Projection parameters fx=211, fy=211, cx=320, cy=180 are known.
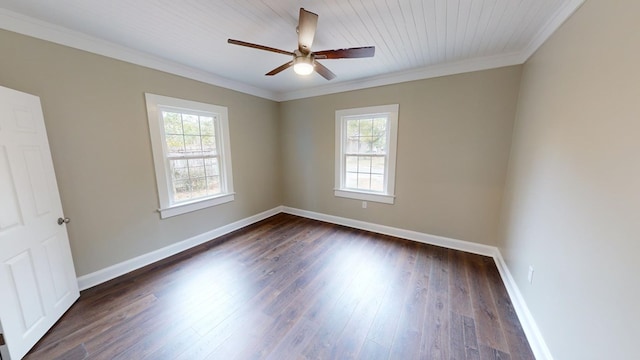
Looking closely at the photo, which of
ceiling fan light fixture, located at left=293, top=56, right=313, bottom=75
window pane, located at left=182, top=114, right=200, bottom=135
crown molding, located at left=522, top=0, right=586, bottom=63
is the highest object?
crown molding, located at left=522, top=0, right=586, bottom=63

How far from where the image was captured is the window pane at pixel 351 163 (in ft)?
12.5

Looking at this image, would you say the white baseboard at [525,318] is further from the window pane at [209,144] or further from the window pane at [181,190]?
the window pane at [209,144]

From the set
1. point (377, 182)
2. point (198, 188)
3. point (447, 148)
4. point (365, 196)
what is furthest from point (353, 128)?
point (198, 188)

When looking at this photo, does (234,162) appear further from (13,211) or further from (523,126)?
(523,126)

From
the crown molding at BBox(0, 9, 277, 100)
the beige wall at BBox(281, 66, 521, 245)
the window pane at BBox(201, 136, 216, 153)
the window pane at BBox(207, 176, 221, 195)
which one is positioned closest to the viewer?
the crown molding at BBox(0, 9, 277, 100)

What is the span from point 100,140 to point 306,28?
94.8 inches

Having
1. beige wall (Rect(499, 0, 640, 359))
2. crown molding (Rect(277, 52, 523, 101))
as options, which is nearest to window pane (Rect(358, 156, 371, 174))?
crown molding (Rect(277, 52, 523, 101))

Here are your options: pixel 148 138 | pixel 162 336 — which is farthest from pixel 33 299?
pixel 148 138

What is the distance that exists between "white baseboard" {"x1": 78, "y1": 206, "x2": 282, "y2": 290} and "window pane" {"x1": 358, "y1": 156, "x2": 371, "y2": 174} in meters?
2.30

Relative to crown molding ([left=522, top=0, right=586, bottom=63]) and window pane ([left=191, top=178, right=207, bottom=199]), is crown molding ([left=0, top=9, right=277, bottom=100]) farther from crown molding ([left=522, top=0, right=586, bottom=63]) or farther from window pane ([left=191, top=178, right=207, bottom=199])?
crown molding ([left=522, top=0, right=586, bottom=63])

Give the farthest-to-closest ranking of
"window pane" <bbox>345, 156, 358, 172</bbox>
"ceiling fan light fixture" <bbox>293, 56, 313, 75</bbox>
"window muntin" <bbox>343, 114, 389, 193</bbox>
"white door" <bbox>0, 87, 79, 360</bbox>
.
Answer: "window pane" <bbox>345, 156, 358, 172</bbox>, "window muntin" <bbox>343, 114, 389, 193</bbox>, "ceiling fan light fixture" <bbox>293, 56, 313, 75</bbox>, "white door" <bbox>0, 87, 79, 360</bbox>

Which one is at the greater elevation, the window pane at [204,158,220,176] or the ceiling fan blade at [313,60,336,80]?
the ceiling fan blade at [313,60,336,80]

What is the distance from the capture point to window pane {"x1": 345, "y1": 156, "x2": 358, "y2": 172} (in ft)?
12.5

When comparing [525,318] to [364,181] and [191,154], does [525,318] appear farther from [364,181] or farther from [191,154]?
[191,154]
